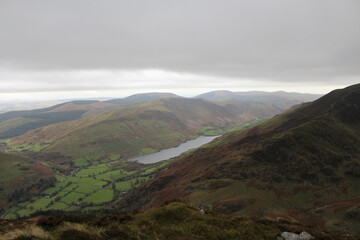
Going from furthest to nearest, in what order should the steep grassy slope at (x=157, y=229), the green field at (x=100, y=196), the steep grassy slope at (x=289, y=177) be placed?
the green field at (x=100, y=196)
the steep grassy slope at (x=289, y=177)
the steep grassy slope at (x=157, y=229)

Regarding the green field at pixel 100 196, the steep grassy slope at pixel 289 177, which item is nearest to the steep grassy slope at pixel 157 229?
the steep grassy slope at pixel 289 177

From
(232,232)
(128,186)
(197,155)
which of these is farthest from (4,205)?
(232,232)

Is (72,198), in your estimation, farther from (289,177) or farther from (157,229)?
(157,229)

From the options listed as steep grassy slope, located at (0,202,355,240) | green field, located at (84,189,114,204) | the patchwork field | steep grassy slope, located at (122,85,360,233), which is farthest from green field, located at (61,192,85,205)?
steep grassy slope, located at (0,202,355,240)

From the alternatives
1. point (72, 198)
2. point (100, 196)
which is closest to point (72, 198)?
point (72, 198)

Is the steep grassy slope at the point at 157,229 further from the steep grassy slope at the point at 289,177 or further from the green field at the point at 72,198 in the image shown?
the green field at the point at 72,198

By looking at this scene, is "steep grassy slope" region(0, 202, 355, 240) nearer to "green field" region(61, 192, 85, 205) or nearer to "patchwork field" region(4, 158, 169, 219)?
"patchwork field" region(4, 158, 169, 219)
